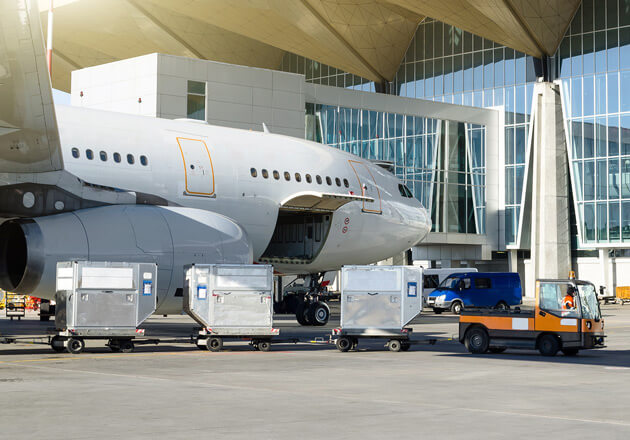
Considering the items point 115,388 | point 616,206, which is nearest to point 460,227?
point 616,206

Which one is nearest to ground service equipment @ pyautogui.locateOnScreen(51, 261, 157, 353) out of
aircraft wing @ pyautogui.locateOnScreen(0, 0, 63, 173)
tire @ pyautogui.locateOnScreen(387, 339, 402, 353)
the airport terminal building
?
aircraft wing @ pyautogui.locateOnScreen(0, 0, 63, 173)

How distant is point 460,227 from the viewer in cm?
6750

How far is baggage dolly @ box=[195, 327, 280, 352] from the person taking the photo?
19812mm

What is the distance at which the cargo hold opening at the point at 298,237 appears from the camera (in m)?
27.4

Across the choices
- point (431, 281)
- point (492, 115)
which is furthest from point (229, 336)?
point (492, 115)

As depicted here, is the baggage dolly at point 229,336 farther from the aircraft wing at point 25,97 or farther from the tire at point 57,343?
the aircraft wing at point 25,97

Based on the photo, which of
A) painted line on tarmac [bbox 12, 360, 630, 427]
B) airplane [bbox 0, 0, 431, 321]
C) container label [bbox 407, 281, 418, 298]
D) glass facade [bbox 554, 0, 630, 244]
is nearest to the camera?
painted line on tarmac [bbox 12, 360, 630, 427]

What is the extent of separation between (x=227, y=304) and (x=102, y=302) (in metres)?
2.78

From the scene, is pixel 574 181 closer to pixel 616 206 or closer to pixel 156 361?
pixel 616 206

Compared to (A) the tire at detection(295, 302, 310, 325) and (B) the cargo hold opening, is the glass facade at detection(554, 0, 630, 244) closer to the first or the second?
(A) the tire at detection(295, 302, 310, 325)

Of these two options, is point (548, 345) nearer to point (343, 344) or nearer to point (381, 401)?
point (343, 344)

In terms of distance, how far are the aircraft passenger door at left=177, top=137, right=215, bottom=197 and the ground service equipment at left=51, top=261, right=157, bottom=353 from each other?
384 cm

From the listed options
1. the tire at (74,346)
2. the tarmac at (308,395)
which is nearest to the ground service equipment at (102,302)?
the tire at (74,346)

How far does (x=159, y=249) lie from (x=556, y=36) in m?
52.8
